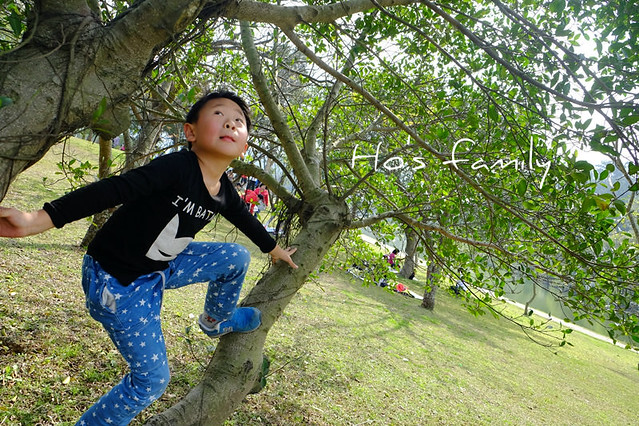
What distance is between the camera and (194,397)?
1.94m

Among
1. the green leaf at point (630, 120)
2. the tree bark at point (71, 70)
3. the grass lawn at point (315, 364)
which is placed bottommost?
the grass lawn at point (315, 364)

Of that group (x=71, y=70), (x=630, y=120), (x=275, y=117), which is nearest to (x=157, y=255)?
(x=71, y=70)

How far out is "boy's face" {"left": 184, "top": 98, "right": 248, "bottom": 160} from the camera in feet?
6.25

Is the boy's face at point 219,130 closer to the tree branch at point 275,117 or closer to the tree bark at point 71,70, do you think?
the tree bark at point 71,70

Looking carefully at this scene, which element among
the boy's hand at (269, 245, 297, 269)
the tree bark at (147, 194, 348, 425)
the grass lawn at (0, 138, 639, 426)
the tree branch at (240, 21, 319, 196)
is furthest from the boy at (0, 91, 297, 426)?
the tree branch at (240, 21, 319, 196)

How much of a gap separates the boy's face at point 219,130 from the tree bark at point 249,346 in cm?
80

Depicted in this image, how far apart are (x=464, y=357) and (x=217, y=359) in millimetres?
7469

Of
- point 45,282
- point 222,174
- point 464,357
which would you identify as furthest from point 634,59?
point 464,357

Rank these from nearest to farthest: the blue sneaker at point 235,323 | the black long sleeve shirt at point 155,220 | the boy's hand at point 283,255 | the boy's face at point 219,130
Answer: the black long sleeve shirt at point 155,220, the boy's face at point 219,130, the blue sneaker at point 235,323, the boy's hand at point 283,255

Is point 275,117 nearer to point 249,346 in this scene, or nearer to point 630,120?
point 249,346

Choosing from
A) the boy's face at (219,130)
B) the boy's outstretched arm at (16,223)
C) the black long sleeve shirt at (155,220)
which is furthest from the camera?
the boy's face at (219,130)

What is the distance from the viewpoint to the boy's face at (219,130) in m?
1.90

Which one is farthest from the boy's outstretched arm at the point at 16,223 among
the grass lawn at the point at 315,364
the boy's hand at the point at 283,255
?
the grass lawn at the point at 315,364

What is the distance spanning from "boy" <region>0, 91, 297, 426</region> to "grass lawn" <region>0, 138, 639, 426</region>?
24.3 inches
